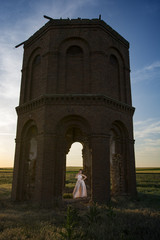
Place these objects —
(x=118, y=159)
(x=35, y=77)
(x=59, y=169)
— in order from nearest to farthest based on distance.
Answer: (x=59, y=169) < (x=118, y=159) < (x=35, y=77)

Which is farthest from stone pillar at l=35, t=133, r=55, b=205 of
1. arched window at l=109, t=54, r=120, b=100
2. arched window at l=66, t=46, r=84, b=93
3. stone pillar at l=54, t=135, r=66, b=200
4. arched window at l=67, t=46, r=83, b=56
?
arched window at l=67, t=46, r=83, b=56

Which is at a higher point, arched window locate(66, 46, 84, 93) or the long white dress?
arched window locate(66, 46, 84, 93)

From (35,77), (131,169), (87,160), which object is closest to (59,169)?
(131,169)

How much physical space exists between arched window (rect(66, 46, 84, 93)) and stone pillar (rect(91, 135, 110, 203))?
11.1 feet

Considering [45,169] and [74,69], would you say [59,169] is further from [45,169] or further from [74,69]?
[74,69]

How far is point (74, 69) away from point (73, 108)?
274cm

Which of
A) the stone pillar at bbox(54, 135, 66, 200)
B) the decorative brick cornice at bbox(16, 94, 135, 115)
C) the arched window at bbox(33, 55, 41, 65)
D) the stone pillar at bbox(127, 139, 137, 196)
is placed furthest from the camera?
the arched window at bbox(33, 55, 41, 65)

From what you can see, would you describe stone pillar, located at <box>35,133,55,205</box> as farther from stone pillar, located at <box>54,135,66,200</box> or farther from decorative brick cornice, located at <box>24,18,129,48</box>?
decorative brick cornice, located at <box>24,18,129,48</box>

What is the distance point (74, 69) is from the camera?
513 inches

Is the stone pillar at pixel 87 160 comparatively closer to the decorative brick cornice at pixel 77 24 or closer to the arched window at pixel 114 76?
the arched window at pixel 114 76

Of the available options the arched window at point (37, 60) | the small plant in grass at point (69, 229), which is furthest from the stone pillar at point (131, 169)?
the arched window at point (37, 60)

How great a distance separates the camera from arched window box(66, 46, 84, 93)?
12.7 m

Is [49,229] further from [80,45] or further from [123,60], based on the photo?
[123,60]

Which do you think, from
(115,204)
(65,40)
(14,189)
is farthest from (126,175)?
(65,40)
